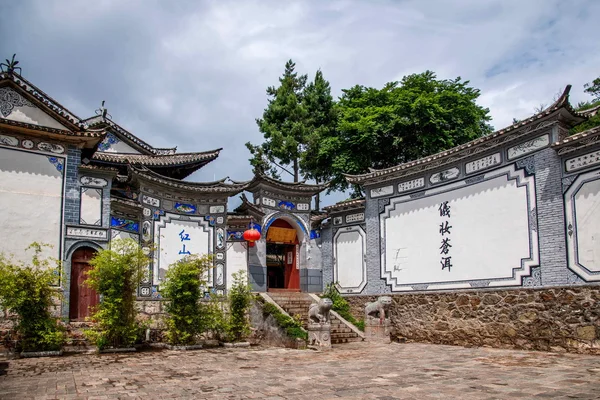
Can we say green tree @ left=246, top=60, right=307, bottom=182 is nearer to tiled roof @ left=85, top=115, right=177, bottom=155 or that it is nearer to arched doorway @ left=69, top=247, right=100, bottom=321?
tiled roof @ left=85, top=115, right=177, bottom=155

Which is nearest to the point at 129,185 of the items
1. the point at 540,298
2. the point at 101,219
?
the point at 101,219

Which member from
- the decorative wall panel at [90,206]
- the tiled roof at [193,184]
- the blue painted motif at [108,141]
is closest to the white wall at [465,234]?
the tiled roof at [193,184]

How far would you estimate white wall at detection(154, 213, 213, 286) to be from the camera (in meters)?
14.0

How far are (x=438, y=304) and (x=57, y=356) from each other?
8.53 metres

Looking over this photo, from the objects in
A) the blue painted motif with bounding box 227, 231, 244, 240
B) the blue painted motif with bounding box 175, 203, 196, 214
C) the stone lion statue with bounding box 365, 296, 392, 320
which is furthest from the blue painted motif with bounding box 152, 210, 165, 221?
the stone lion statue with bounding box 365, 296, 392, 320

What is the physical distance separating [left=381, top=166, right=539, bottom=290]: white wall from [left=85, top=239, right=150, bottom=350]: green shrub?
6786 mm

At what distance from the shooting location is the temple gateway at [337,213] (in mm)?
10328

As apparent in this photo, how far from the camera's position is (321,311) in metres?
11.8

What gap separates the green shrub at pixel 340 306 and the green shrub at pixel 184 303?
161 inches

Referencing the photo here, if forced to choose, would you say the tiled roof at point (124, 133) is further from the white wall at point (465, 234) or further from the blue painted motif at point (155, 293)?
the white wall at point (465, 234)

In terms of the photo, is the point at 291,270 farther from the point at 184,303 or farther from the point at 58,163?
the point at 58,163

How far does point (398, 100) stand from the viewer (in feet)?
66.2

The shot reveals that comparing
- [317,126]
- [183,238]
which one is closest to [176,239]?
[183,238]

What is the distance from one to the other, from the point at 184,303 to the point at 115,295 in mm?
1578
